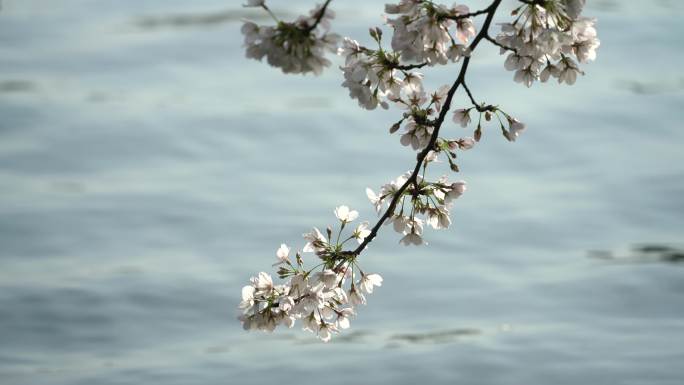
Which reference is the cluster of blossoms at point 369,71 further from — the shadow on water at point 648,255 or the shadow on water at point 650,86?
the shadow on water at point 650,86

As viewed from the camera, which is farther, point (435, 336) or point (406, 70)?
point (435, 336)

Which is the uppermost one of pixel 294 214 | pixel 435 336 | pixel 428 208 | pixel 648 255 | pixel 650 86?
pixel 650 86

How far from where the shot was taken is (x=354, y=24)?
820 cm

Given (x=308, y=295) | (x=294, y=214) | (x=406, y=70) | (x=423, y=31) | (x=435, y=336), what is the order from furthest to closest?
1. (x=294, y=214)
2. (x=435, y=336)
3. (x=308, y=295)
4. (x=406, y=70)
5. (x=423, y=31)

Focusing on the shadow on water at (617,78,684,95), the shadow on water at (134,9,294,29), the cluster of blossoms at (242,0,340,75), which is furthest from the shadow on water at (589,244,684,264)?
the cluster of blossoms at (242,0,340,75)

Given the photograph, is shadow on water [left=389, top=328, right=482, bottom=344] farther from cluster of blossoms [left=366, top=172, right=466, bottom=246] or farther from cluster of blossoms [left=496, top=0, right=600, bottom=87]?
cluster of blossoms [left=496, top=0, right=600, bottom=87]

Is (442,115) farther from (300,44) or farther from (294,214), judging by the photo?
(294,214)

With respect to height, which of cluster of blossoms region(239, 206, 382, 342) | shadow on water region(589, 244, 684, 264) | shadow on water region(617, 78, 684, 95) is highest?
shadow on water region(617, 78, 684, 95)

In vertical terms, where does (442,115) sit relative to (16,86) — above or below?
below

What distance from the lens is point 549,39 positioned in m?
2.26

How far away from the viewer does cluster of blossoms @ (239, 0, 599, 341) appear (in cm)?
211

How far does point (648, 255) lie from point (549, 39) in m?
3.75

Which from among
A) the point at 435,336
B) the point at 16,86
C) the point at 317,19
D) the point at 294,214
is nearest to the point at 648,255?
the point at 435,336

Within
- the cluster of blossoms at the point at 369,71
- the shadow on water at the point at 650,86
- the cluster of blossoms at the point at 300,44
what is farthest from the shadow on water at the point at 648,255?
the cluster of blossoms at the point at 300,44
